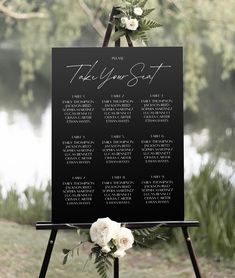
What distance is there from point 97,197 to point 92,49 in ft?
1.91

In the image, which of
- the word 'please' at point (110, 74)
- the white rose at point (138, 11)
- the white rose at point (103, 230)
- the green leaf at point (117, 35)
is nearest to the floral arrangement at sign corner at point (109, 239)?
the white rose at point (103, 230)

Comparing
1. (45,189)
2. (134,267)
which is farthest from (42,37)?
(134,267)

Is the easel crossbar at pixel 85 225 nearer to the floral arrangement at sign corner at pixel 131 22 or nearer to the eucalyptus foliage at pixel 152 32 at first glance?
the floral arrangement at sign corner at pixel 131 22

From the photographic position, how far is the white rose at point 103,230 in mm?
2262

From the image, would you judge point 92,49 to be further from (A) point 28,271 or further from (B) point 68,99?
(A) point 28,271

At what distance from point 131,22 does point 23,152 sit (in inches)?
55.8

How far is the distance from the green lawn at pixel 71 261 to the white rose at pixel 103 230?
3.95 ft

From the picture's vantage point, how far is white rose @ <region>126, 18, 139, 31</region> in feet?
8.02

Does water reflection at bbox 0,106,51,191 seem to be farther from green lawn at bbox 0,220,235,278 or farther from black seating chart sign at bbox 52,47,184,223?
black seating chart sign at bbox 52,47,184,223

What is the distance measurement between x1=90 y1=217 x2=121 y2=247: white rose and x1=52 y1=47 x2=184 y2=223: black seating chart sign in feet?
0.31

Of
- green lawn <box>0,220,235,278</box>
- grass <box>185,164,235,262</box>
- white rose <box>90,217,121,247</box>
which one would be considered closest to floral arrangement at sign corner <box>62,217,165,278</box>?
white rose <box>90,217,121,247</box>

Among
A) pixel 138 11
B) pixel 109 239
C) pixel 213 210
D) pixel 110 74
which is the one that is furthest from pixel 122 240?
pixel 213 210

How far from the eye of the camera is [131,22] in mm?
2443

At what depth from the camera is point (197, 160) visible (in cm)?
373
